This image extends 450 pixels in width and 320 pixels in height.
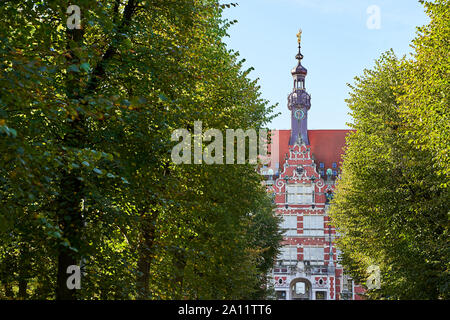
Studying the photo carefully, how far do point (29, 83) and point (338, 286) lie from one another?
222 feet

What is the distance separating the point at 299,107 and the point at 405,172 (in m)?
53.0

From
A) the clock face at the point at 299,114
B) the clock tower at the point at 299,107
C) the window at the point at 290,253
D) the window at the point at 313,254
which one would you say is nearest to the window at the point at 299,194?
the window at the point at 290,253

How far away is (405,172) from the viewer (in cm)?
2555

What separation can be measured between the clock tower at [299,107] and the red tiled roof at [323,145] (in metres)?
1.47

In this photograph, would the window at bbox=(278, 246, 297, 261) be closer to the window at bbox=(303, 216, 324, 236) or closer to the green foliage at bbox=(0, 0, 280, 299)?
the window at bbox=(303, 216, 324, 236)

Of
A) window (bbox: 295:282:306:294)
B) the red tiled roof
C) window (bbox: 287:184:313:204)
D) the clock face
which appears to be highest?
the clock face

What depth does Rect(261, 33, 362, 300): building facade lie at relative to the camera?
7144cm

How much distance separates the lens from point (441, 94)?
19266 mm

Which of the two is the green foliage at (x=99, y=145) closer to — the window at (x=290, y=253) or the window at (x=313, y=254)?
the window at (x=290, y=253)

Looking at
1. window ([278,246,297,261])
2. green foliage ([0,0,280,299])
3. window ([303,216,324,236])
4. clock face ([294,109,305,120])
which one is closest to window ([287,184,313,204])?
window ([303,216,324,236])

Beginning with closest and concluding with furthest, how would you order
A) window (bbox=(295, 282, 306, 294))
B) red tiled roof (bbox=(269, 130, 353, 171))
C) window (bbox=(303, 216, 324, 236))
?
window (bbox=(303, 216, 324, 236)) → red tiled roof (bbox=(269, 130, 353, 171)) → window (bbox=(295, 282, 306, 294))

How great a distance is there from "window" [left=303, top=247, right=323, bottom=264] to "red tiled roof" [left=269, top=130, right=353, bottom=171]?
1118 centimetres
